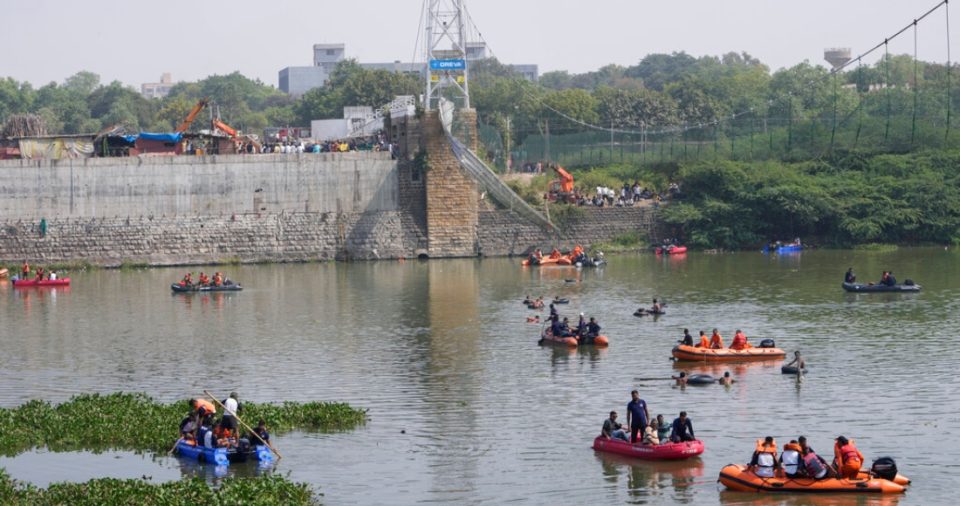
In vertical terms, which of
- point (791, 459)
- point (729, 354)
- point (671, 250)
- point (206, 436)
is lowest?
point (791, 459)

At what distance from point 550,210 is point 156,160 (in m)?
20.1

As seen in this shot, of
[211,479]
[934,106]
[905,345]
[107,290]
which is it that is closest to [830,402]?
[905,345]

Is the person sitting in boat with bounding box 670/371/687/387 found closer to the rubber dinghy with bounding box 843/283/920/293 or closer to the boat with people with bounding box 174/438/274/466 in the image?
the boat with people with bounding box 174/438/274/466

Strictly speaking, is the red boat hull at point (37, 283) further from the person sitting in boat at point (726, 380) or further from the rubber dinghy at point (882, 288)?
the person sitting in boat at point (726, 380)

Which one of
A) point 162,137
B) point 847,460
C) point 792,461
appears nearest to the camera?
point 847,460

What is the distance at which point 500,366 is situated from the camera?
42000 millimetres

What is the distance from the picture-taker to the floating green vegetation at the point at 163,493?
2589 centimetres

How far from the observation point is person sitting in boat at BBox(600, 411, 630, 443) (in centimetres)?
3052

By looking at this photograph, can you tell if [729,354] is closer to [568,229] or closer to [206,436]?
[206,436]

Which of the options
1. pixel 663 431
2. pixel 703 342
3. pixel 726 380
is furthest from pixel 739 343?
pixel 663 431

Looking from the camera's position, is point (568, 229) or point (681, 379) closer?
point (681, 379)

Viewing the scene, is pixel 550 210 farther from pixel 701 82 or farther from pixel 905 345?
pixel 701 82

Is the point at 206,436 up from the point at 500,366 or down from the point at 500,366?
down

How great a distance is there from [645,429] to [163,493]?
388 inches
